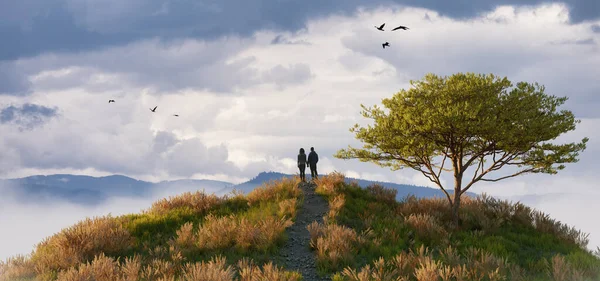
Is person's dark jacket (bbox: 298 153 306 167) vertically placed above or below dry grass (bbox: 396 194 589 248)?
above

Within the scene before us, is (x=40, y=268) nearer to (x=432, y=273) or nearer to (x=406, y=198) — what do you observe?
(x=432, y=273)

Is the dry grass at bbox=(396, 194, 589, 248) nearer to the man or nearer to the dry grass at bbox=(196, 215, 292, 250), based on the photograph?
the man

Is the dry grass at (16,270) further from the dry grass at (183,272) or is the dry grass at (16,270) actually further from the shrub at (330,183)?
the shrub at (330,183)

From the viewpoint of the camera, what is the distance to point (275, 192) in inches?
818

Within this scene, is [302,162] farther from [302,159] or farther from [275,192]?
[275,192]

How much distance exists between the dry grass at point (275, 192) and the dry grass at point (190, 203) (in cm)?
166

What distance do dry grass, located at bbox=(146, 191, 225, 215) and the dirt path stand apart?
4.21 metres

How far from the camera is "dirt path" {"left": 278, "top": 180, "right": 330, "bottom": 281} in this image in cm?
1325

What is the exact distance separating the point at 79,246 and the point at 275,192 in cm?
836

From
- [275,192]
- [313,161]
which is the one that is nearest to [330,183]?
[313,161]

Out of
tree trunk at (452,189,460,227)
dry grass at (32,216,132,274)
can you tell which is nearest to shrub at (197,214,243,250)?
dry grass at (32,216,132,274)

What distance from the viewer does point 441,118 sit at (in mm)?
17547

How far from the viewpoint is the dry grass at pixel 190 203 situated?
20.6m

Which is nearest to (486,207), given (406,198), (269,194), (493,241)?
(406,198)
